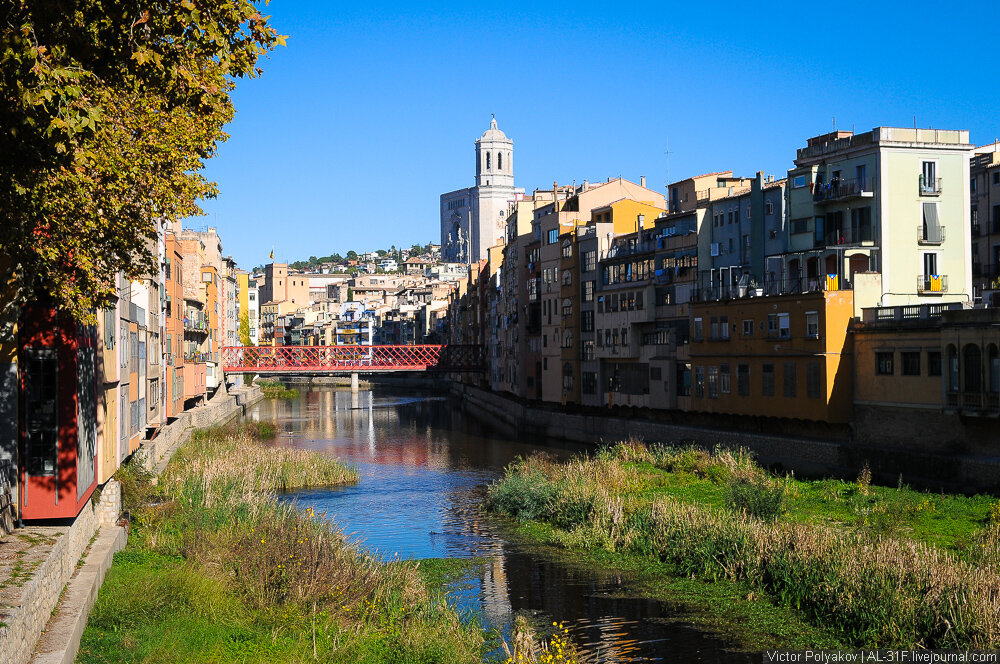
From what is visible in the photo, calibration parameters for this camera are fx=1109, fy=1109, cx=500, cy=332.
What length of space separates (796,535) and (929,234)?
89.1 feet

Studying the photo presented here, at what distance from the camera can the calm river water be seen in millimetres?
21953

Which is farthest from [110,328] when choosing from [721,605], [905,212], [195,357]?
[195,357]

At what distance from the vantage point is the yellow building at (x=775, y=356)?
41.5 meters

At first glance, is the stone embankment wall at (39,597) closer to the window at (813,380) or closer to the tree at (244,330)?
the window at (813,380)

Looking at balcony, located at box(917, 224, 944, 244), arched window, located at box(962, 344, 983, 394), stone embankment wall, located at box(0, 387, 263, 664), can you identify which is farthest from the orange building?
balcony, located at box(917, 224, 944, 244)

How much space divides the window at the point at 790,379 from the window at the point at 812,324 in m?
1.58

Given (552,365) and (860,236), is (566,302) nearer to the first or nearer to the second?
(552,365)

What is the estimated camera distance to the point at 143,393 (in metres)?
37.9

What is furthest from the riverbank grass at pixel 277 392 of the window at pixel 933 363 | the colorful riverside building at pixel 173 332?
the window at pixel 933 363

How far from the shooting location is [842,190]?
47.7m

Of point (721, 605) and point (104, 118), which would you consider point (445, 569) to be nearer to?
point (721, 605)

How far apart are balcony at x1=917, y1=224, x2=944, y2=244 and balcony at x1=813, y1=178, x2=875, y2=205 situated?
2.73 metres

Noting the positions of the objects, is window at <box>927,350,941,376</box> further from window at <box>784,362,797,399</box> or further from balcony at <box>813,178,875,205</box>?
balcony at <box>813,178,875,205</box>

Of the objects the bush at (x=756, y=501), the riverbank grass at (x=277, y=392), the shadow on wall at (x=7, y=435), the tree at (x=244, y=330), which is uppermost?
the tree at (x=244, y=330)
